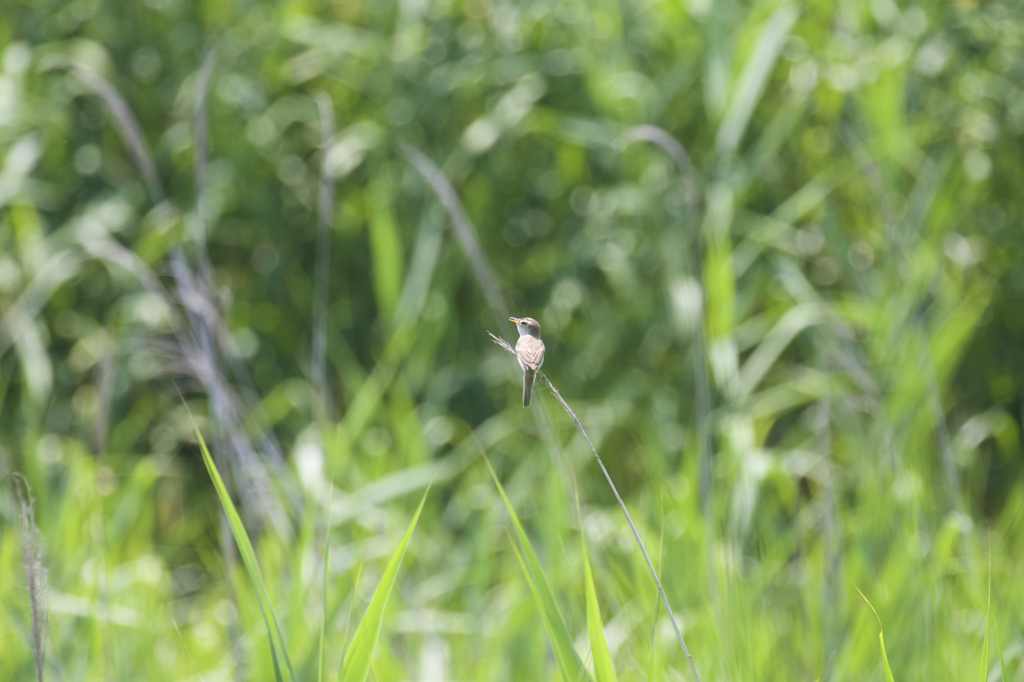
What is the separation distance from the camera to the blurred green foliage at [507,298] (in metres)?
0.93

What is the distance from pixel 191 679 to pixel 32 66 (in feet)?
4.41

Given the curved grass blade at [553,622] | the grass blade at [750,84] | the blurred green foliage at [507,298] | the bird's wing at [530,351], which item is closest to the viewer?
the bird's wing at [530,351]

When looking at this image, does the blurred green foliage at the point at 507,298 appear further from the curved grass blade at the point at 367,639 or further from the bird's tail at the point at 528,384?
the bird's tail at the point at 528,384

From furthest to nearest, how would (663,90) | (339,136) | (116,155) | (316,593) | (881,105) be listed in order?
1. (116,155)
2. (339,136)
3. (663,90)
4. (881,105)
5. (316,593)

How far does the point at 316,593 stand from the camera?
86 cm

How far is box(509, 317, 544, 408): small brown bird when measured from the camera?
0.33 m

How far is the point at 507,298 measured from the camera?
0.91 m

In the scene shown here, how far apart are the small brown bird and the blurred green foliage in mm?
518

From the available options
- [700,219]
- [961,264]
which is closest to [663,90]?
[700,219]

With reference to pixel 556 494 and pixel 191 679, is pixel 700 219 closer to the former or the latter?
pixel 556 494

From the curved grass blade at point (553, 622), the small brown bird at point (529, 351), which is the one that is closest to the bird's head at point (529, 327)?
the small brown bird at point (529, 351)

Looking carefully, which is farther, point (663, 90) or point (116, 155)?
point (116, 155)

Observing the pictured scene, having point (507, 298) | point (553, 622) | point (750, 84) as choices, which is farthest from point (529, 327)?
point (750, 84)

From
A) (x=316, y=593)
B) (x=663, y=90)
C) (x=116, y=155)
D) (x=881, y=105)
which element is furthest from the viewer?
(x=116, y=155)
